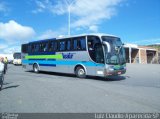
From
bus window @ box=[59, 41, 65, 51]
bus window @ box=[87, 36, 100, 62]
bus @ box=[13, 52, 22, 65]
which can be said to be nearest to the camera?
bus window @ box=[87, 36, 100, 62]

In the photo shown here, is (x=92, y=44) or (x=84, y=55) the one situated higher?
(x=92, y=44)

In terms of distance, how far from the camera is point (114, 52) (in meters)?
14.3

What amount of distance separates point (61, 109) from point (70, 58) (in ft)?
33.4

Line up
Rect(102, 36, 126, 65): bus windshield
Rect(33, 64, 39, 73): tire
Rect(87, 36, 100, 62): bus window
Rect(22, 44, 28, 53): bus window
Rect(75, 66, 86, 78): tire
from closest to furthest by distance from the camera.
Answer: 1. Rect(102, 36, 126, 65): bus windshield
2. Rect(87, 36, 100, 62): bus window
3. Rect(75, 66, 86, 78): tire
4. Rect(33, 64, 39, 73): tire
5. Rect(22, 44, 28, 53): bus window

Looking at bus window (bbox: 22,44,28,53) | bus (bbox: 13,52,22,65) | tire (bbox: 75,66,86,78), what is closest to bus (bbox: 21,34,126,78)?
tire (bbox: 75,66,86,78)

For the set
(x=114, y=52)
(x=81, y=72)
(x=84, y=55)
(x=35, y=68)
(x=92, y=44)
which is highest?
(x=92, y=44)

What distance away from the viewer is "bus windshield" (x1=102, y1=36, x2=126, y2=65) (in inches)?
552

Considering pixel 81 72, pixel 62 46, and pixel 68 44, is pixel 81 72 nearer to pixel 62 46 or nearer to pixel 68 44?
pixel 68 44

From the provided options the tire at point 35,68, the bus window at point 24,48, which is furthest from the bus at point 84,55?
the bus window at point 24,48

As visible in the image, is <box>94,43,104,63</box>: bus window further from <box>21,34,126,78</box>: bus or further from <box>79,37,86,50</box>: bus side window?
<box>79,37,86,50</box>: bus side window

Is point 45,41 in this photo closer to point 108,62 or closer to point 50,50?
point 50,50

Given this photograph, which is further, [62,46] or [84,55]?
[62,46]

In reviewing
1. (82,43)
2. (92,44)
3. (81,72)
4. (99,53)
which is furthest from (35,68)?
(99,53)

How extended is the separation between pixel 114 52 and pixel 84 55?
230 centimetres
